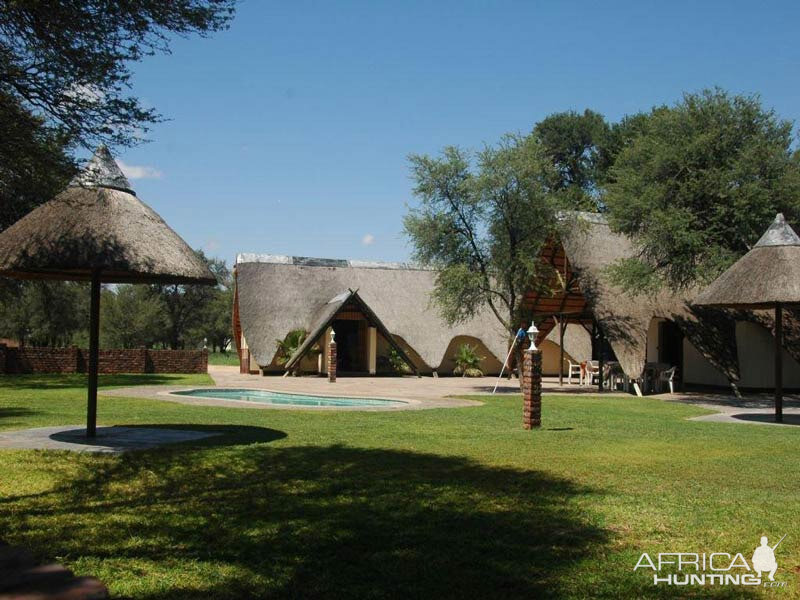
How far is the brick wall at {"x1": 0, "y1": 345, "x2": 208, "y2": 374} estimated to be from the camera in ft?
92.3

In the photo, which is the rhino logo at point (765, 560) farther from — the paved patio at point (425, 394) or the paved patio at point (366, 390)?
the paved patio at point (366, 390)

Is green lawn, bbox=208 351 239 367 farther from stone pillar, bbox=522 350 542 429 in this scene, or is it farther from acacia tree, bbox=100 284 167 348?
stone pillar, bbox=522 350 542 429

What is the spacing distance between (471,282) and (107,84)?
16.3m

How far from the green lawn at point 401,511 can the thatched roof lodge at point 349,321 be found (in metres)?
19.2

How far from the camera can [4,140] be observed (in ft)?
25.6

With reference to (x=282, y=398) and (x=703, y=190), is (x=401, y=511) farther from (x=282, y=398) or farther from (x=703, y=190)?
(x=703, y=190)

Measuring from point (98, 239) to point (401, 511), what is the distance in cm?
559

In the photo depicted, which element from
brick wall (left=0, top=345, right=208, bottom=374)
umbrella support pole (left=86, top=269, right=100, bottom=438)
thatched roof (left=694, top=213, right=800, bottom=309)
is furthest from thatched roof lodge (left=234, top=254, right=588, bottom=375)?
umbrella support pole (left=86, top=269, right=100, bottom=438)

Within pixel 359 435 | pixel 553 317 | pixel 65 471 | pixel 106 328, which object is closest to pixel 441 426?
pixel 359 435

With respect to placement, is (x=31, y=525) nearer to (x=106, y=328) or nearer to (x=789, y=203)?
(x=789, y=203)

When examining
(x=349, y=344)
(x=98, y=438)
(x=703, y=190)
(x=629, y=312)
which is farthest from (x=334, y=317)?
(x=98, y=438)

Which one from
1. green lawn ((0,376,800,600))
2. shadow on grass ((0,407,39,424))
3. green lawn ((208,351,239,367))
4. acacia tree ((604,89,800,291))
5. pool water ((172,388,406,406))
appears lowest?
pool water ((172,388,406,406))

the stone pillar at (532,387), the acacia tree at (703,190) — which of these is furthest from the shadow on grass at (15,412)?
the acacia tree at (703,190)

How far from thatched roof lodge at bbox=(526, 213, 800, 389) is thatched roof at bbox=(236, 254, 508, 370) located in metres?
6.33
